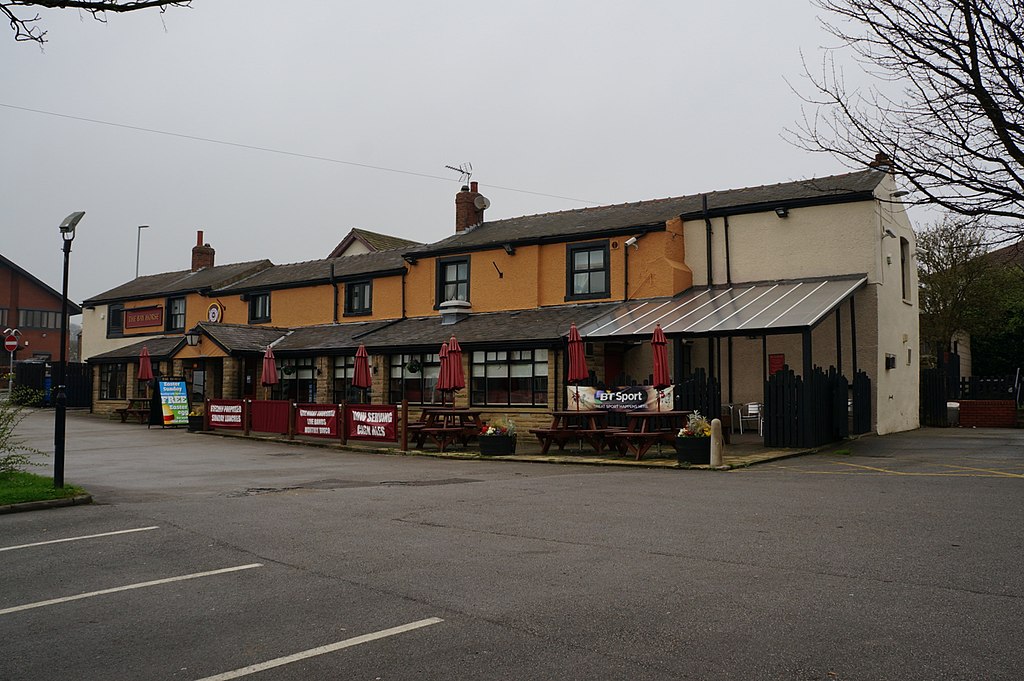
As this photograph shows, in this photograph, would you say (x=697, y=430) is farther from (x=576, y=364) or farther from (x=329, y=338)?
(x=329, y=338)

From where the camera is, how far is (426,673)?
4.29 metres

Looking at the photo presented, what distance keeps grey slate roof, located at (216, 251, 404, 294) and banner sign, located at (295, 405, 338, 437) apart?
7.65 m

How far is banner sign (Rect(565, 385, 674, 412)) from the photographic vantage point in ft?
57.5

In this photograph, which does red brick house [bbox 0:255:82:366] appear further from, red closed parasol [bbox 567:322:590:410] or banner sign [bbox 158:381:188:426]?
red closed parasol [bbox 567:322:590:410]

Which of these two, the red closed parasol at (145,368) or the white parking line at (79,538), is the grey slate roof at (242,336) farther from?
the white parking line at (79,538)

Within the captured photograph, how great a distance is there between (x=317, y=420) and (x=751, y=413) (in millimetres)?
11981

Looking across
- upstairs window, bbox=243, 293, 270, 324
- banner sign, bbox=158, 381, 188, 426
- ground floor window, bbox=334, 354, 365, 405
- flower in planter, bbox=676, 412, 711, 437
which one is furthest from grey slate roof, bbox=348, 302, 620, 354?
upstairs window, bbox=243, 293, 270, 324

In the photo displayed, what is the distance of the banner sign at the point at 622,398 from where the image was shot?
690 inches

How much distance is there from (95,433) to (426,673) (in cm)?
2439

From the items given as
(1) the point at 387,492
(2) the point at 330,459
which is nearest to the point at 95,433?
(2) the point at 330,459

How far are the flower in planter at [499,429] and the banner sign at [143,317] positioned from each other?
24.9 m

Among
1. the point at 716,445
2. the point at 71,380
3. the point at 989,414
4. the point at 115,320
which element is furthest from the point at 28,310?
the point at 989,414

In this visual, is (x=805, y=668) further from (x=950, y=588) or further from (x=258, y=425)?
(x=258, y=425)

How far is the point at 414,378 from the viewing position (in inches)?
1013
